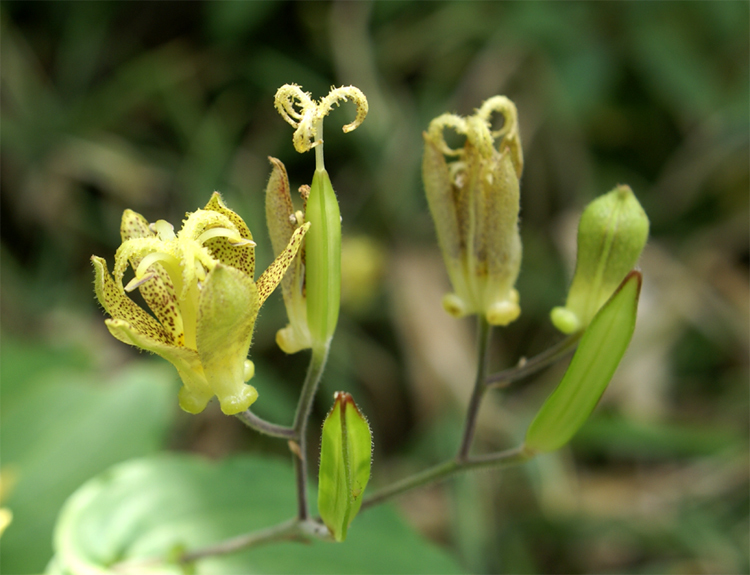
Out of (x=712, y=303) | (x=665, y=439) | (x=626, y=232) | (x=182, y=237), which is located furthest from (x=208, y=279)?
(x=712, y=303)

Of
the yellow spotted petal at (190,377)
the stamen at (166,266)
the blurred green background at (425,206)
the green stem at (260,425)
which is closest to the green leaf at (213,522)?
the green stem at (260,425)

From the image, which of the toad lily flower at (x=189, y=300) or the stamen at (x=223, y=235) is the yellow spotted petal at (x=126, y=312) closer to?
the toad lily flower at (x=189, y=300)

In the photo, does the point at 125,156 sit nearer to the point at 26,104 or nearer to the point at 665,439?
the point at 26,104

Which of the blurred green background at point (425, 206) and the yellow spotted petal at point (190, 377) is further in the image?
the blurred green background at point (425, 206)

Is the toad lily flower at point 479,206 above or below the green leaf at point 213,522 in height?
above

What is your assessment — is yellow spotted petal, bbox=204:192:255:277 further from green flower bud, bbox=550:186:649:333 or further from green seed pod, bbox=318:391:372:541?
green flower bud, bbox=550:186:649:333

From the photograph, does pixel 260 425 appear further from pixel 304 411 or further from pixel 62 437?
pixel 62 437
